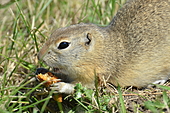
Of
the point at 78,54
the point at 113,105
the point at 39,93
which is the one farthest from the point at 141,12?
the point at 39,93

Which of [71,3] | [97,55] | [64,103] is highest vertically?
[71,3]

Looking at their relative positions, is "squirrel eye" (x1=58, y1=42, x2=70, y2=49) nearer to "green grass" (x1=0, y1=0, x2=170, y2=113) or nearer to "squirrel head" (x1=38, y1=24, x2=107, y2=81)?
"squirrel head" (x1=38, y1=24, x2=107, y2=81)

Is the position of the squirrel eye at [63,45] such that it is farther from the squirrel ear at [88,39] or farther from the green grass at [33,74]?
the green grass at [33,74]

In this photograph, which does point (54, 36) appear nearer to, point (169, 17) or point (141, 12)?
point (141, 12)

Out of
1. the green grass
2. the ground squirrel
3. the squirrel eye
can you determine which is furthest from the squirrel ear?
the green grass

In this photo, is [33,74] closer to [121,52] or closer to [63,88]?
[63,88]
